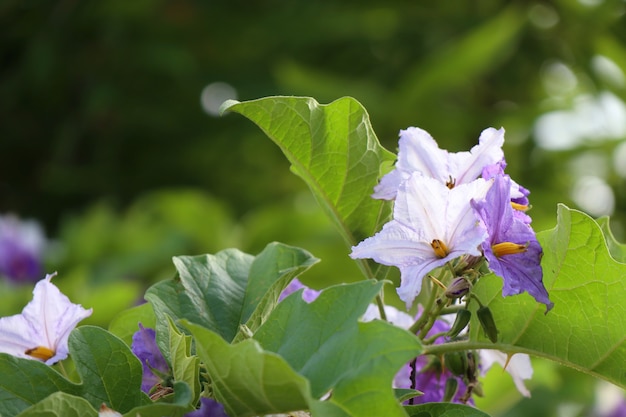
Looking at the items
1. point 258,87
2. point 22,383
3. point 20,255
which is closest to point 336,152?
Result: point 22,383

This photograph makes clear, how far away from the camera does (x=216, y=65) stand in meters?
3.80

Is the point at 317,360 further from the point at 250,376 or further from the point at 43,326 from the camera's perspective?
the point at 43,326

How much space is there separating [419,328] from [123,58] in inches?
131

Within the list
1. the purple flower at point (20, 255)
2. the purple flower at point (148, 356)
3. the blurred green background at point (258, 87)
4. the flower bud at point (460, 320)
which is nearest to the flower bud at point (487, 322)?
the flower bud at point (460, 320)

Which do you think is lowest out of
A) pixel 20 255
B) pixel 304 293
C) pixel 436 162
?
pixel 20 255

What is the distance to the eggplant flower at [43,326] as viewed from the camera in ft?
Result: 2.09

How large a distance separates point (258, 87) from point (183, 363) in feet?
9.71

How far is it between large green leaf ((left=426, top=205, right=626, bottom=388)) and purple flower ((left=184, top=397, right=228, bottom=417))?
0.16 m

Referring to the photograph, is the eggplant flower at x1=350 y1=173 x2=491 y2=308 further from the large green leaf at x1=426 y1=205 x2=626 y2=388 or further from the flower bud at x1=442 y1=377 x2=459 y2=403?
the flower bud at x1=442 y1=377 x2=459 y2=403

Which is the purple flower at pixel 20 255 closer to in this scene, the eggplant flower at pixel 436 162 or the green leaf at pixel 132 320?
the green leaf at pixel 132 320

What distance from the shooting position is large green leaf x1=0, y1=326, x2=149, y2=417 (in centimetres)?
55

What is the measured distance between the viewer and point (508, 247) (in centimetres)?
58

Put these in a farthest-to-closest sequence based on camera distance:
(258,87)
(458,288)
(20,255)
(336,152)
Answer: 1. (258,87)
2. (20,255)
3. (336,152)
4. (458,288)

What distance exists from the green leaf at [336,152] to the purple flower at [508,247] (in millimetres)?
149
